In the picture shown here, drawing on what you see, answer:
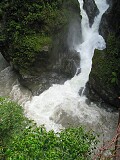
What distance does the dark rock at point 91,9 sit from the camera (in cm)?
2583

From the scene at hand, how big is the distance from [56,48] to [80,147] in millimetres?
13504

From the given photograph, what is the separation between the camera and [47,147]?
8.52 m

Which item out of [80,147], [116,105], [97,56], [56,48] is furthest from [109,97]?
[80,147]

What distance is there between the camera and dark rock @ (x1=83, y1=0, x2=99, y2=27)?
25.8m

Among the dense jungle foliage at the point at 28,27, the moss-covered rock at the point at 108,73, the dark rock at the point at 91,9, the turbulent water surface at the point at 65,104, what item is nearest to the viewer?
the turbulent water surface at the point at 65,104

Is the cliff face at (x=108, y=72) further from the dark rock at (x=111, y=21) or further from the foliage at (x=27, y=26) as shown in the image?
the foliage at (x=27, y=26)

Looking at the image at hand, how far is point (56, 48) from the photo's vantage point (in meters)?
21.9

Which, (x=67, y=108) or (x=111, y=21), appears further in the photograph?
(x=111, y=21)

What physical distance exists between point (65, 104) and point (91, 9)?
10.3 metres

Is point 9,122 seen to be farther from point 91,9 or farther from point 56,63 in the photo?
point 91,9

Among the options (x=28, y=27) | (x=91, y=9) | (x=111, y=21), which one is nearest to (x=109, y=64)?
(x=111, y=21)

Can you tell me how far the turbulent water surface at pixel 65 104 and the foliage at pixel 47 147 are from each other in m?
8.02

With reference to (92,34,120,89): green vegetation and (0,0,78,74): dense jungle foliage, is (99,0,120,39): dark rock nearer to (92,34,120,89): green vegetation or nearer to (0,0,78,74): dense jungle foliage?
(92,34,120,89): green vegetation

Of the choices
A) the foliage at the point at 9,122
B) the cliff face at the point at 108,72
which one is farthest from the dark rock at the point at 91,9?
the foliage at the point at 9,122
